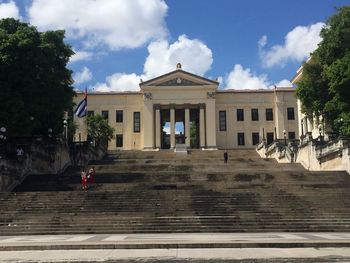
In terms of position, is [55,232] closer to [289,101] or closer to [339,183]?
[339,183]

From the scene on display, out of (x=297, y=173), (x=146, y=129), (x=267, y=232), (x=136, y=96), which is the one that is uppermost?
(x=136, y=96)

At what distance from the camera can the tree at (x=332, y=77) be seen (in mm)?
37125

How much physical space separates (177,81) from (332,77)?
40.5m

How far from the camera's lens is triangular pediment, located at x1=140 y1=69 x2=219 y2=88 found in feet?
249

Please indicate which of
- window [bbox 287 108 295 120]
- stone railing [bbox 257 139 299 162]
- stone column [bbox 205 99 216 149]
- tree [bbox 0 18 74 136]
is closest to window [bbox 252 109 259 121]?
window [bbox 287 108 295 120]

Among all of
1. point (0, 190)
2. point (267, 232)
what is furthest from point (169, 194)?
point (0, 190)

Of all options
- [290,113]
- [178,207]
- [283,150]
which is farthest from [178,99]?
[178,207]

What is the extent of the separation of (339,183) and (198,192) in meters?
9.84

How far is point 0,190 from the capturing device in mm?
28781

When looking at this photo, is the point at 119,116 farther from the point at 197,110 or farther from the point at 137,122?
the point at 197,110

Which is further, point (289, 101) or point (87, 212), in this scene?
point (289, 101)

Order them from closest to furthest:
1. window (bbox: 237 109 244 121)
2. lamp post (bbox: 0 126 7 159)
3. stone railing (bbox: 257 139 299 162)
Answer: lamp post (bbox: 0 126 7 159), stone railing (bbox: 257 139 299 162), window (bbox: 237 109 244 121)

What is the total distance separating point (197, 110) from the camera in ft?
256

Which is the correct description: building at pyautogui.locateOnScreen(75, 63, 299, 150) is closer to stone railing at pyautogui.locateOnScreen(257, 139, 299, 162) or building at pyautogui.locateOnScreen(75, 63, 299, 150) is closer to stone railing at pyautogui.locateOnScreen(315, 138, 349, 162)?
stone railing at pyautogui.locateOnScreen(257, 139, 299, 162)
